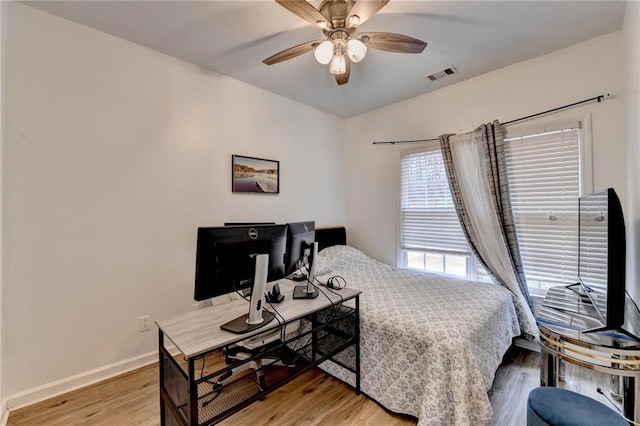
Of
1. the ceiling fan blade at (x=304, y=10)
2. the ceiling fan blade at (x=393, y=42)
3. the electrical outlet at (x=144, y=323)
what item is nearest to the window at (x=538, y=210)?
the ceiling fan blade at (x=393, y=42)

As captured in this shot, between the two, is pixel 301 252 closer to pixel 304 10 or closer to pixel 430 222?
pixel 304 10

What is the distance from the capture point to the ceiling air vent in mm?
2770

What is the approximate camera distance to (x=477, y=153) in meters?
2.79

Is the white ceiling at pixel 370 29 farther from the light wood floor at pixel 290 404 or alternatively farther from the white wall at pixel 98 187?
the light wood floor at pixel 290 404

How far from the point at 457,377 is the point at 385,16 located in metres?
2.46

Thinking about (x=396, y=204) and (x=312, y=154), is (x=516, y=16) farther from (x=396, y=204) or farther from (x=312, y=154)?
(x=312, y=154)

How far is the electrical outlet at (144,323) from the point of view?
92.7 inches

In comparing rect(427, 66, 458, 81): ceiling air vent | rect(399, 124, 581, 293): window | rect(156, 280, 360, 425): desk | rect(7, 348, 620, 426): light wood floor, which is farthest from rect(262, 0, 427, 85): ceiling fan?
rect(7, 348, 620, 426): light wood floor

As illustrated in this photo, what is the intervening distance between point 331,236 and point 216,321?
2.48 m

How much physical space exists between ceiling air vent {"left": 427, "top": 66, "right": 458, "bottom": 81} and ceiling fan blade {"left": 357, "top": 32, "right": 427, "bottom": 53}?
1030 mm

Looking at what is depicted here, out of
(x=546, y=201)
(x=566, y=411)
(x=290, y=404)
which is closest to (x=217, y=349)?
(x=290, y=404)

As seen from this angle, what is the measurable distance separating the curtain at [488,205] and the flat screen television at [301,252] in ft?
5.91

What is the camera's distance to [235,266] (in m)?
1.43

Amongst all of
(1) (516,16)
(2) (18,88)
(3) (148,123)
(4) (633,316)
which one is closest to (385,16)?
(1) (516,16)
